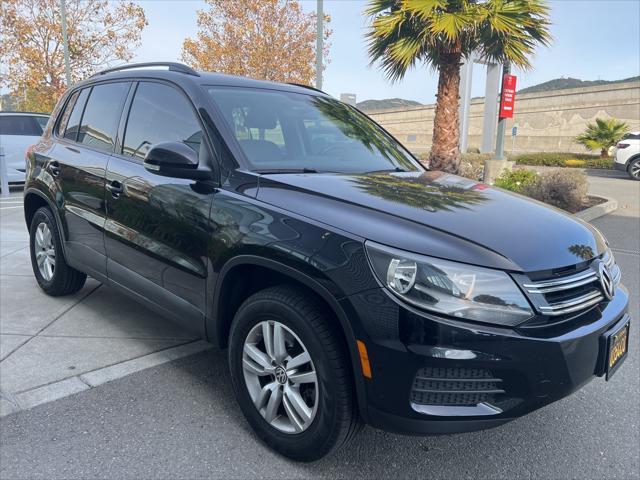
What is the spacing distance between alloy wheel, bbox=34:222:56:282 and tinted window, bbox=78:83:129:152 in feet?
3.06

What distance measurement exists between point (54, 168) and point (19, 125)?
27.8 ft

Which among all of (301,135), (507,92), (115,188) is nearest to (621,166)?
(507,92)

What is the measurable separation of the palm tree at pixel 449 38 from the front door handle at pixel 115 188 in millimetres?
8959

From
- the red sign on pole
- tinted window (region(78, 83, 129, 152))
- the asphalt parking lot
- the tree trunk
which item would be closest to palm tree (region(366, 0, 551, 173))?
the tree trunk

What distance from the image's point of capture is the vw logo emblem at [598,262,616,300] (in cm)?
231

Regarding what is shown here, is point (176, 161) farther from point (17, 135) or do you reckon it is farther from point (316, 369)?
point (17, 135)

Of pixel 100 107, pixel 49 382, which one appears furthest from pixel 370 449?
pixel 100 107

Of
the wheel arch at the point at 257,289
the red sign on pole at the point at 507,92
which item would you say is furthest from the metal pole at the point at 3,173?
the red sign on pole at the point at 507,92

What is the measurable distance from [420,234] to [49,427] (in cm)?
207

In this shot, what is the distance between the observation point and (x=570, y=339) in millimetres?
1997

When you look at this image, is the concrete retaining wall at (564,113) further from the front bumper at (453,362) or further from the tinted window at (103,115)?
the front bumper at (453,362)

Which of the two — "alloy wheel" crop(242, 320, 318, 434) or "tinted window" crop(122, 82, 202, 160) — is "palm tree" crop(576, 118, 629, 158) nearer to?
"tinted window" crop(122, 82, 202, 160)

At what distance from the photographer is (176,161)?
2.60m

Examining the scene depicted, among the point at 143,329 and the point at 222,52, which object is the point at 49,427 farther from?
the point at 222,52
